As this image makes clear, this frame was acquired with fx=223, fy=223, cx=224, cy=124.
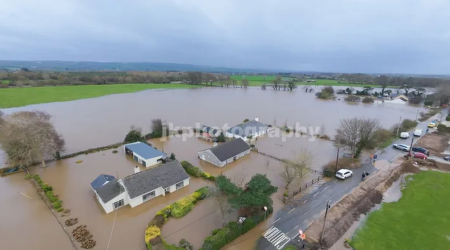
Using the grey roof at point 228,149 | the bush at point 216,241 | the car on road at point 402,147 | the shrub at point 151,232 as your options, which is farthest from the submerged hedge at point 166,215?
the car on road at point 402,147

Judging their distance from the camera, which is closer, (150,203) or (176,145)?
(150,203)

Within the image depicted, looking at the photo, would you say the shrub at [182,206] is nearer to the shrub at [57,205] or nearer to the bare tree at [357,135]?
the shrub at [57,205]

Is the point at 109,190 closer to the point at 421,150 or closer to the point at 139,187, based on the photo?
the point at 139,187

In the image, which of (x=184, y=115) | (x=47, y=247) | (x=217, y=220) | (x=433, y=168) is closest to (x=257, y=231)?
(x=217, y=220)

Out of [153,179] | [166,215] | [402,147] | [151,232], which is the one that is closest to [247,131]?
[153,179]

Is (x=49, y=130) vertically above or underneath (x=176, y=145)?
above

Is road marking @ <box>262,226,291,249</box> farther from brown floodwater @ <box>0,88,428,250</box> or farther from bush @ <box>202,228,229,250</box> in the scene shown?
bush @ <box>202,228,229,250</box>

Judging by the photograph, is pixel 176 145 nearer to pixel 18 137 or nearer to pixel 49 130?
pixel 49 130
